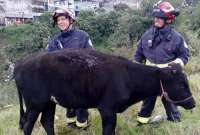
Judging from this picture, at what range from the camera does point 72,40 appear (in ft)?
21.4

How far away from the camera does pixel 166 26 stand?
637cm

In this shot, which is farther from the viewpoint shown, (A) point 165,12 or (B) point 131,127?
(B) point 131,127

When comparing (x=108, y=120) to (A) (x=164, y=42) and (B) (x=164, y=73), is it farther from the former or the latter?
(A) (x=164, y=42)

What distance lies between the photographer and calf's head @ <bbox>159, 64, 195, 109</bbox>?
570 centimetres

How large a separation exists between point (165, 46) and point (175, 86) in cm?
82

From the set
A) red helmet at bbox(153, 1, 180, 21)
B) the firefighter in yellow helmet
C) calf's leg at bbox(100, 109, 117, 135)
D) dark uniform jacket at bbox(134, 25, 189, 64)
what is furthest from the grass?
red helmet at bbox(153, 1, 180, 21)

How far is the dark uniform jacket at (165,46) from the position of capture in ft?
20.8

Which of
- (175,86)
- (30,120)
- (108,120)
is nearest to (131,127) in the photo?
(108,120)

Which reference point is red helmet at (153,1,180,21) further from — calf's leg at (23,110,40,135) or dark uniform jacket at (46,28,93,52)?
calf's leg at (23,110,40,135)

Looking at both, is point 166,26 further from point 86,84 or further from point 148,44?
point 86,84

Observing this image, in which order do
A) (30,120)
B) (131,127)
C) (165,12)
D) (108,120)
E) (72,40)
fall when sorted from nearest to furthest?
(108,120) < (30,120) < (165,12) < (72,40) < (131,127)

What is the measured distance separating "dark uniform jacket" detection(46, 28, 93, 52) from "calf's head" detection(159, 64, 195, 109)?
136 centimetres

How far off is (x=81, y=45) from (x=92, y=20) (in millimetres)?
33252

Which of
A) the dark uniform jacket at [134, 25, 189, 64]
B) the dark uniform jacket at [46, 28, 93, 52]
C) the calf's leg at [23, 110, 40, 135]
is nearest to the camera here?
the calf's leg at [23, 110, 40, 135]
